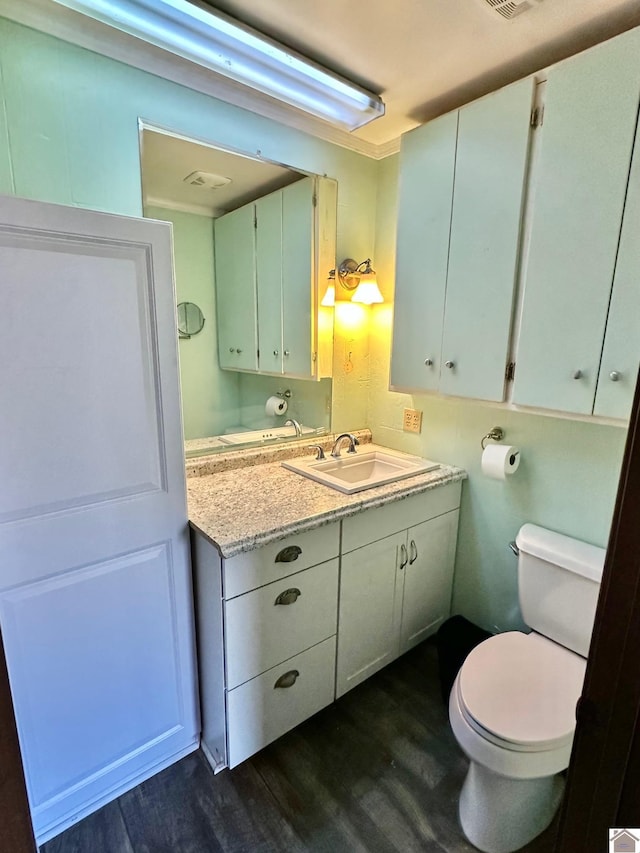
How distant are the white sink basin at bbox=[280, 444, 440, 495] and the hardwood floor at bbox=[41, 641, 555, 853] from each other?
959mm

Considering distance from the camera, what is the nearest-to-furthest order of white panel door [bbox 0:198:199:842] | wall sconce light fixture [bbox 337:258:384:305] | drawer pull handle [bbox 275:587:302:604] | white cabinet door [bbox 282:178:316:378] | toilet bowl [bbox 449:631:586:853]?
white panel door [bbox 0:198:199:842], toilet bowl [bbox 449:631:586:853], drawer pull handle [bbox 275:587:302:604], white cabinet door [bbox 282:178:316:378], wall sconce light fixture [bbox 337:258:384:305]

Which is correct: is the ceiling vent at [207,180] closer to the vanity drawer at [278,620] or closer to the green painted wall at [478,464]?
the green painted wall at [478,464]

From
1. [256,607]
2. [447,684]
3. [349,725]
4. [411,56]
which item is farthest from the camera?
[447,684]

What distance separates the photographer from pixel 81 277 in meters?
1.05

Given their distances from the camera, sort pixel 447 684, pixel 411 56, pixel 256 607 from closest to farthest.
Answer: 1. pixel 256 607
2. pixel 411 56
3. pixel 447 684

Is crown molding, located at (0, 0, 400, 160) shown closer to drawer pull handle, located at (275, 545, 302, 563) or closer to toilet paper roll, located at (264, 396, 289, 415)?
toilet paper roll, located at (264, 396, 289, 415)

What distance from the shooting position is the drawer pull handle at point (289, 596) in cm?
138

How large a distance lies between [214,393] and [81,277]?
835 mm

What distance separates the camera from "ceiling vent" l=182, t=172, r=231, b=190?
5.25ft

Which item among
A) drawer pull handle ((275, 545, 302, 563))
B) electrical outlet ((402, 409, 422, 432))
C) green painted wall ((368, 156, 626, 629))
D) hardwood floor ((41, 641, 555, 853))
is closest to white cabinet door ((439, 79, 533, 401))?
green painted wall ((368, 156, 626, 629))

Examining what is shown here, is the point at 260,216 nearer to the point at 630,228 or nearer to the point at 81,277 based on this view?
the point at 81,277

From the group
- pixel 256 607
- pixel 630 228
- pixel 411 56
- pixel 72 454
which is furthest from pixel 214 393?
pixel 630 228

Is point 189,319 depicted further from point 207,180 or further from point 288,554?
point 288,554

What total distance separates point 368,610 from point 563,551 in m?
0.75
